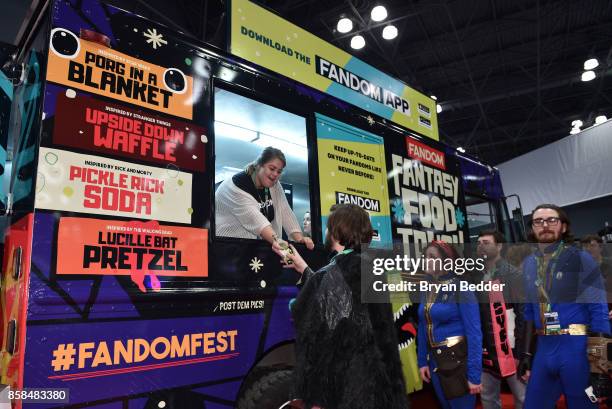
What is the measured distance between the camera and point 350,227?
215cm

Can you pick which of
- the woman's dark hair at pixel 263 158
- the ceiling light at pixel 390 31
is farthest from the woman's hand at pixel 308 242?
the ceiling light at pixel 390 31

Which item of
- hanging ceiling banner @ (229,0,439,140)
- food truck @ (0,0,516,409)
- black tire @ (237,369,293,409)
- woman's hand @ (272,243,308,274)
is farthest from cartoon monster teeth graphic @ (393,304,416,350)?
hanging ceiling banner @ (229,0,439,140)

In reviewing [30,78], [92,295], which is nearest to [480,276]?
[92,295]

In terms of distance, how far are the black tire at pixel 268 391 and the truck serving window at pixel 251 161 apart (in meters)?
0.77

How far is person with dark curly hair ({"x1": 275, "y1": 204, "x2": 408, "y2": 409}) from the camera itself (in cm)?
187

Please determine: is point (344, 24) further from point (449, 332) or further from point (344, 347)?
point (344, 347)

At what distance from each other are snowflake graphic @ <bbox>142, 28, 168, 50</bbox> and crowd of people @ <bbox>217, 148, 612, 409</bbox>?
825mm

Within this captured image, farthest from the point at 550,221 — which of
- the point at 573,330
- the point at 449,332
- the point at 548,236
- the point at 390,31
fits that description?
the point at 390,31

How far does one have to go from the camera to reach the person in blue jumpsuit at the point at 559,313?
2744 mm

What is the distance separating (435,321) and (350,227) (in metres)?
1.35

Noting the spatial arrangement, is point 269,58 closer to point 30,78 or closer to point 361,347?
point 30,78

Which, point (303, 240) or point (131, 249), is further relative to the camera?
point (303, 240)

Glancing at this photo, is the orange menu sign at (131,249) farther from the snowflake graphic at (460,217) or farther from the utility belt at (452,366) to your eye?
the snowflake graphic at (460,217)

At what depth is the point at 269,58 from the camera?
3.19 meters
